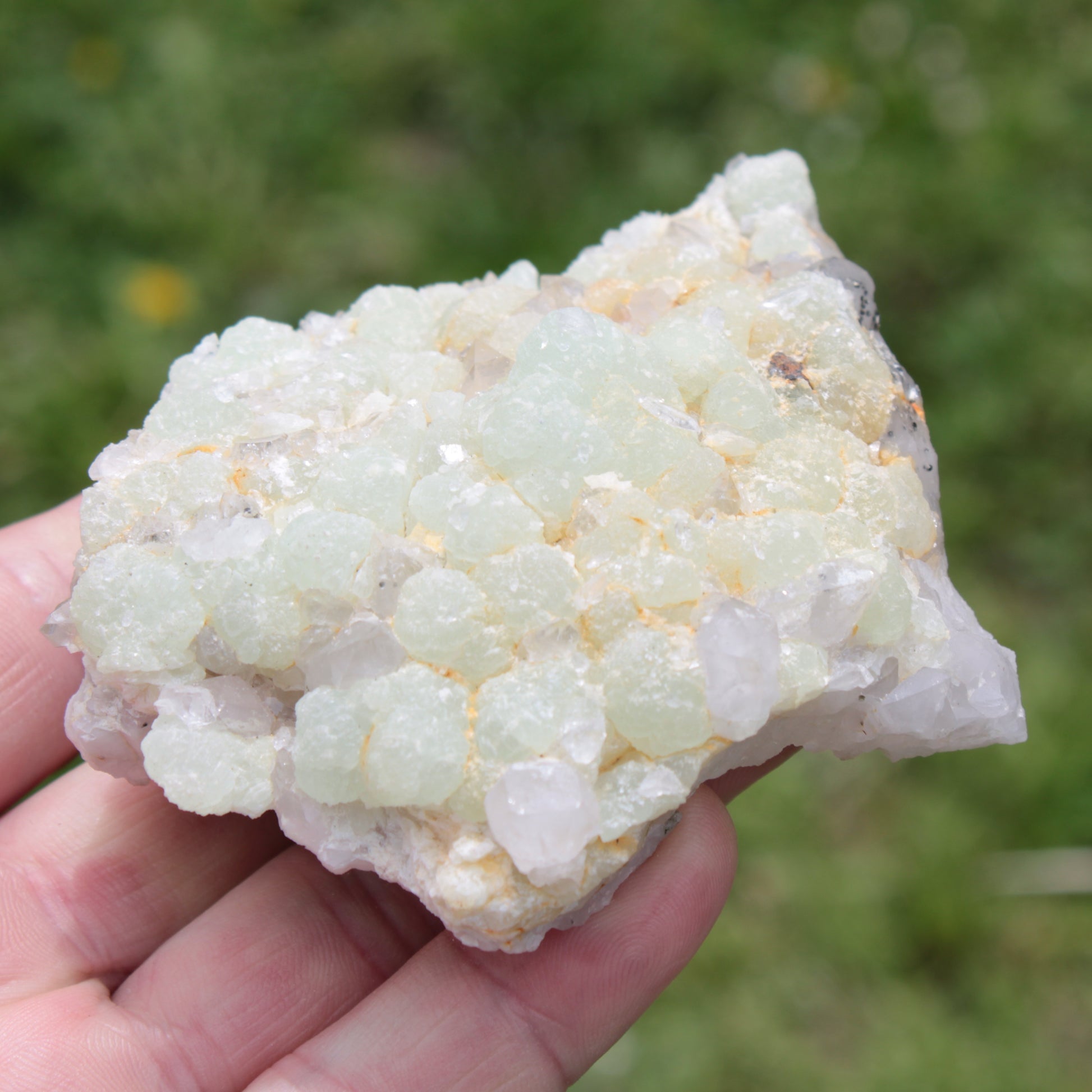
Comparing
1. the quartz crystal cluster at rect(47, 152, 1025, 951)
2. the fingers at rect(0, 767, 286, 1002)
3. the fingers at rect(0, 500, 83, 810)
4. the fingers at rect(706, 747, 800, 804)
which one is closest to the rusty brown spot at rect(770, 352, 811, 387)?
the quartz crystal cluster at rect(47, 152, 1025, 951)

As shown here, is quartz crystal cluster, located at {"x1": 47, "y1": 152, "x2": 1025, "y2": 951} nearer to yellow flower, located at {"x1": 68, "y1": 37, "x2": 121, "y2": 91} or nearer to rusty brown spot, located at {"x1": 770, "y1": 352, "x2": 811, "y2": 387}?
rusty brown spot, located at {"x1": 770, "y1": 352, "x2": 811, "y2": 387}

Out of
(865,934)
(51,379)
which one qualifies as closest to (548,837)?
(865,934)

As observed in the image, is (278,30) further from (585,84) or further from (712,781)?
(712,781)

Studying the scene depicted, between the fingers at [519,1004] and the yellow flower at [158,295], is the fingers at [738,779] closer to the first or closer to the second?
the fingers at [519,1004]

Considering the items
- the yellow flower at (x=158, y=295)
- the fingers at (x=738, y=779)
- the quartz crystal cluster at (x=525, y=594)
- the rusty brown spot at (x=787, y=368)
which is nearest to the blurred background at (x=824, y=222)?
the yellow flower at (x=158, y=295)

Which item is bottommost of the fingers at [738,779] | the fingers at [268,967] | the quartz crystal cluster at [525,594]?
the fingers at [738,779]

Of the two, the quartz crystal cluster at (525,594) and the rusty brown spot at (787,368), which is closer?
the quartz crystal cluster at (525,594)

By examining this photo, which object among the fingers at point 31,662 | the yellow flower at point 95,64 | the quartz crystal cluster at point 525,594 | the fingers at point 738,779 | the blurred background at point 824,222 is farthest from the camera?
the yellow flower at point 95,64
